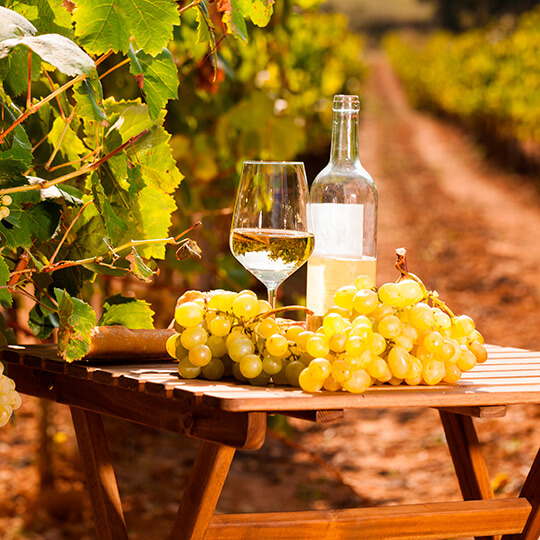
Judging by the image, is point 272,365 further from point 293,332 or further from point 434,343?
point 434,343

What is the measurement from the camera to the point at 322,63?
39.5 ft

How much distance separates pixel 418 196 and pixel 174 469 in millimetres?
10817

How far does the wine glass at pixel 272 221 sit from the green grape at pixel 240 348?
0.19 meters

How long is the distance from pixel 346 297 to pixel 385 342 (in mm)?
119

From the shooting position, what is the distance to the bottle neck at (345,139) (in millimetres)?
1717

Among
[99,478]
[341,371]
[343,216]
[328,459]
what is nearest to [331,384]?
[341,371]

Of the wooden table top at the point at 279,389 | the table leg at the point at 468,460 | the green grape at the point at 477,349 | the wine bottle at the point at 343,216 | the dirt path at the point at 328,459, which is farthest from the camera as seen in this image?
the dirt path at the point at 328,459

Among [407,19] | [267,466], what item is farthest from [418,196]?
[407,19]

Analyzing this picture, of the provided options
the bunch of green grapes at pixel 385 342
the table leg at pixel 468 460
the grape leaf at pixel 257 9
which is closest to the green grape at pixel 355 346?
the bunch of green grapes at pixel 385 342

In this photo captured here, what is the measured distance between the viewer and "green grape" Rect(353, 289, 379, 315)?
145 centimetres

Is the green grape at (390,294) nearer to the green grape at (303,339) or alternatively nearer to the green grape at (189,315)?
the green grape at (303,339)

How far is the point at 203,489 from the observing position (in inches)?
55.6

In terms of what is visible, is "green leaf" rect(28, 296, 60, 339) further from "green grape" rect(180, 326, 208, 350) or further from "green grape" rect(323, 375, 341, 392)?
"green grape" rect(323, 375, 341, 392)

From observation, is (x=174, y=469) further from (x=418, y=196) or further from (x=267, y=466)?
(x=418, y=196)
